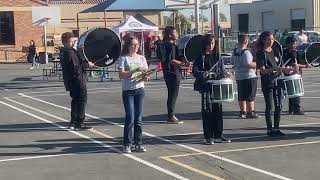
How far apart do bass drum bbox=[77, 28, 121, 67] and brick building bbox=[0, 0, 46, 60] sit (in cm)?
3558

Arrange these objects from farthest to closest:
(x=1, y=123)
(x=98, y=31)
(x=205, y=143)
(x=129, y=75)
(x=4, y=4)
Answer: (x=4, y=4)
(x=1, y=123)
(x=98, y=31)
(x=205, y=143)
(x=129, y=75)

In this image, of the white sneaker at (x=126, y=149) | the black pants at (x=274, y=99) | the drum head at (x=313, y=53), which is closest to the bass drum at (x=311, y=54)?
the drum head at (x=313, y=53)

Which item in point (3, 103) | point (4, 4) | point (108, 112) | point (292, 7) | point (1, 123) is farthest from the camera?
point (292, 7)

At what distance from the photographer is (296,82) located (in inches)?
421

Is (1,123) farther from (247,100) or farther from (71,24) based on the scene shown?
(71,24)

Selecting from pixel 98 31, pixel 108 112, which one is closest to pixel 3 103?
pixel 108 112

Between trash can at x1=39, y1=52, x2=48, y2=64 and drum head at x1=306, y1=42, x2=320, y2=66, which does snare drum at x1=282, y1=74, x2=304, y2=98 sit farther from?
trash can at x1=39, y1=52, x2=48, y2=64

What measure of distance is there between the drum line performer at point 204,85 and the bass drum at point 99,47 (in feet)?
8.60

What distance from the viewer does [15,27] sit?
4709 centimetres

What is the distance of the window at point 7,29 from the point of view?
154 feet

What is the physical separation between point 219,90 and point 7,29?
3949 cm

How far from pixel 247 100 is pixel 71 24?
5852cm

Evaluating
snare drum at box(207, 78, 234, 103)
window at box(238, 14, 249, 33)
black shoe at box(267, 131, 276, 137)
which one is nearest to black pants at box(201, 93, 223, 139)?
snare drum at box(207, 78, 234, 103)

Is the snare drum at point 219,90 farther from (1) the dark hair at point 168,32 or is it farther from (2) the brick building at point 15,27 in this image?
(2) the brick building at point 15,27
